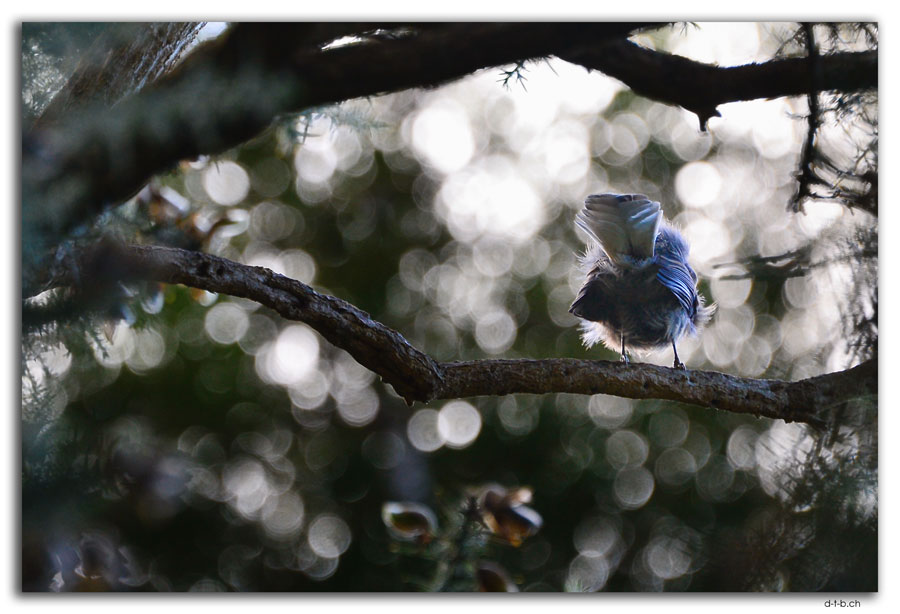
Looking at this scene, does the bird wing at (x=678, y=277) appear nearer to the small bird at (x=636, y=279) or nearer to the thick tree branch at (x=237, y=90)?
the small bird at (x=636, y=279)

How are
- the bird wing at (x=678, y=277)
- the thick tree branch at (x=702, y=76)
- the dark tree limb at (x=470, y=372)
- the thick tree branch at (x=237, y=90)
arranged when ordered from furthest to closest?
the bird wing at (x=678, y=277), the thick tree branch at (x=702, y=76), the dark tree limb at (x=470, y=372), the thick tree branch at (x=237, y=90)

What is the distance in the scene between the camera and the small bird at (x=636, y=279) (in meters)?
1.73

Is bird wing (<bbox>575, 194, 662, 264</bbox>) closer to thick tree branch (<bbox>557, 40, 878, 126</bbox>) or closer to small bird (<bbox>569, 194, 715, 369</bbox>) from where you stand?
small bird (<bbox>569, 194, 715, 369</bbox>)

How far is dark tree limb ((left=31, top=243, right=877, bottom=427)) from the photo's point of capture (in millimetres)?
1355

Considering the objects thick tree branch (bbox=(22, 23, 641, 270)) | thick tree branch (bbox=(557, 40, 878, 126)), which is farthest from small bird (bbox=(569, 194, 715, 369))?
thick tree branch (bbox=(22, 23, 641, 270))

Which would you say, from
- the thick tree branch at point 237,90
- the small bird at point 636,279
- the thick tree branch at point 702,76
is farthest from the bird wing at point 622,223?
the thick tree branch at point 237,90

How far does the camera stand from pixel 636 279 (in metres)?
1.82

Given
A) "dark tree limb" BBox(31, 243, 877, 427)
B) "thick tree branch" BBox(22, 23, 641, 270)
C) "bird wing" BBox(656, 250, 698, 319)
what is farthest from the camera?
"bird wing" BBox(656, 250, 698, 319)

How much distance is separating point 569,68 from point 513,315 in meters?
1.90

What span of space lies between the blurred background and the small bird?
143 millimetres

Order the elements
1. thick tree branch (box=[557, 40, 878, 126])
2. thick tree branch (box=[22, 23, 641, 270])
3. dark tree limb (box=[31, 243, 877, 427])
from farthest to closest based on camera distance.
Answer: thick tree branch (box=[557, 40, 878, 126]), dark tree limb (box=[31, 243, 877, 427]), thick tree branch (box=[22, 23, 641, 270])

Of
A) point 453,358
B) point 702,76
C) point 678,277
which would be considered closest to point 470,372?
point 678,277

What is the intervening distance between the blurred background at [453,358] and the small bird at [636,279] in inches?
5.6

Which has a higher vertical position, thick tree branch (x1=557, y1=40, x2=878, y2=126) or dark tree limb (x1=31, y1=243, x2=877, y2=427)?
thick tree branch (x1=557, y1=40, x2=878, y2=126)
